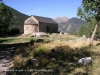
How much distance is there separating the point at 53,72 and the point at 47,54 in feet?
11.8

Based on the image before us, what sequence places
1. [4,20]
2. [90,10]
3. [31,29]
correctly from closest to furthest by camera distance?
[90,10] → [4,20] → [31,29]

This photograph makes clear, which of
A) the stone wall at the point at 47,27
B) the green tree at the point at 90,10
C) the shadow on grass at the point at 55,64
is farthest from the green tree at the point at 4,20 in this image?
the shadow on grass at the point at 55,64

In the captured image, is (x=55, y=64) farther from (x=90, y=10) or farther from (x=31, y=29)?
(x=31, y=29)

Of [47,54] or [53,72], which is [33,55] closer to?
[47,54]

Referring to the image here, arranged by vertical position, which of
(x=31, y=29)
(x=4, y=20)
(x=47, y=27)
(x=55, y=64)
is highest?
(x=4, y=20)

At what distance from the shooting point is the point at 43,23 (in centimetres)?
5653

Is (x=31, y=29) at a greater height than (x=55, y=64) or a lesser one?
greater

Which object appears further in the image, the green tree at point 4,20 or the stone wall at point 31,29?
the stone wall at point 31,29

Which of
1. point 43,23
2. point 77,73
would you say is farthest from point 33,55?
point 43,23

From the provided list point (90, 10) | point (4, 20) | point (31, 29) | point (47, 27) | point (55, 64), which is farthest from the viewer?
point (47, 27)

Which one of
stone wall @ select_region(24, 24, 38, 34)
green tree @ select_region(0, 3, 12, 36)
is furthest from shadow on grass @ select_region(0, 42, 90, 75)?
stone wall @ select_region(24, 24, 38, 34)

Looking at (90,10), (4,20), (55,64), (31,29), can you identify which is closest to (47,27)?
(31,29)

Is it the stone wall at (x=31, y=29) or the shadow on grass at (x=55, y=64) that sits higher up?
the stone wall at (x=31, y=29)

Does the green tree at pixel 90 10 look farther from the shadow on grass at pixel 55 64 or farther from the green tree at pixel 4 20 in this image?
the green tree at pixel 4 20
